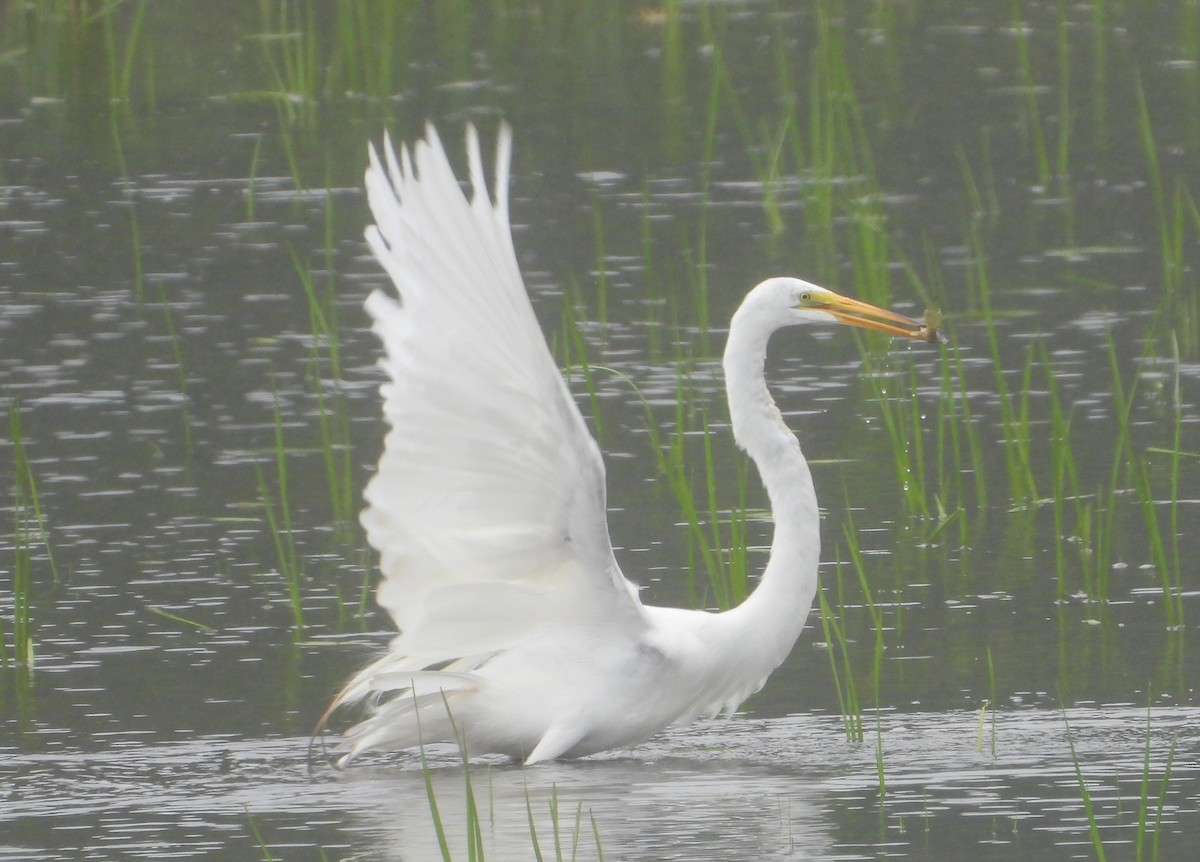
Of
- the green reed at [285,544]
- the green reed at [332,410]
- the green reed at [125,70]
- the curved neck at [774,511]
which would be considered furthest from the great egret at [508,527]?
the green reed at [125,70]

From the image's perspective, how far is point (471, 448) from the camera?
18.4 ft

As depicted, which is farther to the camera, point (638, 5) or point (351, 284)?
point (638, 5)

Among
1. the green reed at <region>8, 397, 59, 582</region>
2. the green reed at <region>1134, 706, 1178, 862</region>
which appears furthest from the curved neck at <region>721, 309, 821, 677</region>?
the green reed at <region>8, 397, 59, 582</region>

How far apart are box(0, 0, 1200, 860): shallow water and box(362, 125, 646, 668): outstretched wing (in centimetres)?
43

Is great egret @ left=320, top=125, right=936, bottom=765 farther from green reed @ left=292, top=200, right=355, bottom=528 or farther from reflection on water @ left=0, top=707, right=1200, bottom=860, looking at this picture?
green reed @ left=292, top=200, right=355, bottom=528

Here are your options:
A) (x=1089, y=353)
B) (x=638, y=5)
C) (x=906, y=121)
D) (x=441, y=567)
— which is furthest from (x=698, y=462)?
(x=638, y=5)

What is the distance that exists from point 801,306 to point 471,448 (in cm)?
107

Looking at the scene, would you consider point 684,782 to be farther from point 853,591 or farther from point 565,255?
point 565,255

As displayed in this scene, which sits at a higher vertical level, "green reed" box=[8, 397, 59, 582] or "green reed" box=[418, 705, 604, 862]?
"green reed" box=[8, 397, 59, 582]

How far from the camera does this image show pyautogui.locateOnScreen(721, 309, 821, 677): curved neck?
19.9 ft

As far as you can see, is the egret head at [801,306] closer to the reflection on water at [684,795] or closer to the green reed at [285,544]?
the reflection on water at [684,795]

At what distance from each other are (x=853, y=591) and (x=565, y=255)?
4.36 m

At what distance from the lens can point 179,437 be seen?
29.7ft

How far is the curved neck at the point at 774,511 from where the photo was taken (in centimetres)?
607
